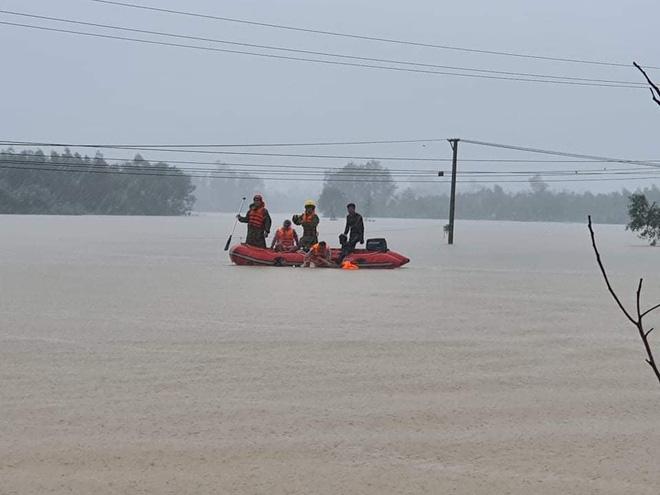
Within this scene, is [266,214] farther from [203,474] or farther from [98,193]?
[98,193]

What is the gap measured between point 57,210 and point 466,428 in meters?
142

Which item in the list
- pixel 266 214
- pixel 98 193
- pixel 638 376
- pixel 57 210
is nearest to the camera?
pixel 638 376

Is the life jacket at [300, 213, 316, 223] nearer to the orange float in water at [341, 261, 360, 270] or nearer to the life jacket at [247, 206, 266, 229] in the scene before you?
the life jacket at [247, 206, 266, 229]

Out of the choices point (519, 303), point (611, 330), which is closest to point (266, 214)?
point (519, 303)

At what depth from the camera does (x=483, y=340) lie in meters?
11.8

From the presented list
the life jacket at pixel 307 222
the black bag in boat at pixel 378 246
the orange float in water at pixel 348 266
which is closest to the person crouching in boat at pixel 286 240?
the life jacket at pixel 307 222

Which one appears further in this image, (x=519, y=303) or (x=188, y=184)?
(x=188, y=184)

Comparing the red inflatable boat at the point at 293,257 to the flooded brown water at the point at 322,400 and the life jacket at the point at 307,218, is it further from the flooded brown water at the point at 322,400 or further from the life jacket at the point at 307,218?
the flooded brown water at the point at 322,400

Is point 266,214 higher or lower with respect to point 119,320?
higher

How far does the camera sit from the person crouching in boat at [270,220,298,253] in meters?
26.5

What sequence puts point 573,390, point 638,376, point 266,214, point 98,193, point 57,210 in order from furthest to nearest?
1. point 98,193
2. point 57,210
3. point 266,214
4. point 638,376
5. point 573,390

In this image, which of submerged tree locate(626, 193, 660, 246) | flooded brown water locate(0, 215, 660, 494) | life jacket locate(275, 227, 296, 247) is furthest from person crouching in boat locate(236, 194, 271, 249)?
submerged tree locate(626, 193, 660, 246)

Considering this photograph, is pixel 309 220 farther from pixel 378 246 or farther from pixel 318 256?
pixel 378 246

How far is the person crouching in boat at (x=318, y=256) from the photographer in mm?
26000
